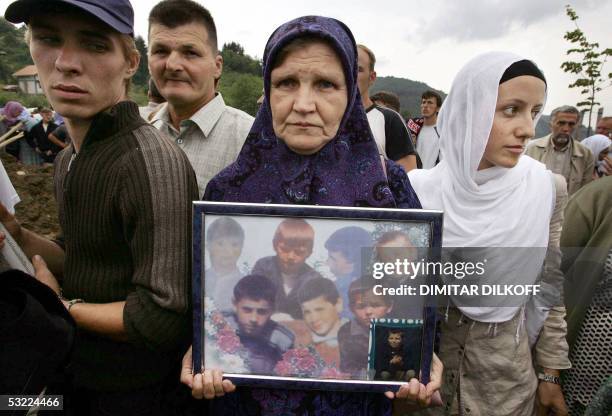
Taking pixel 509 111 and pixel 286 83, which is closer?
pixel 286 83

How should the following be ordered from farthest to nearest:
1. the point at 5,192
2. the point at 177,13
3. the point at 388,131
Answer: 1. the point at 388,131
2. the point at 177,13
3. the point at 5,192

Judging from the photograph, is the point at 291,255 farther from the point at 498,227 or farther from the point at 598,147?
the point at 598,147

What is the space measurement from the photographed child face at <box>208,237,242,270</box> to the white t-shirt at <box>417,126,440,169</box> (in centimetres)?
496

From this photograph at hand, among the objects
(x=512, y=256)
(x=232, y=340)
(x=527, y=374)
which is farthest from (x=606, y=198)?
(x=232, y=340)

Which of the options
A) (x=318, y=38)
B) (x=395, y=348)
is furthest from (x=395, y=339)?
(x=318, y=38)

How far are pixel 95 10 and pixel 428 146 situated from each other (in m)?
5.46

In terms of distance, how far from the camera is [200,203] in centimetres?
121

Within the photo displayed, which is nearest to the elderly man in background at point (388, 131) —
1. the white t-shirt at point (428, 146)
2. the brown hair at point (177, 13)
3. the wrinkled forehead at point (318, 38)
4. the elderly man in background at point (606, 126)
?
the white t-shirt at point (428, 146)

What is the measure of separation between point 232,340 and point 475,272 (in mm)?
1089

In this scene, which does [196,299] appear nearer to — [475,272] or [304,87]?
[304,87]

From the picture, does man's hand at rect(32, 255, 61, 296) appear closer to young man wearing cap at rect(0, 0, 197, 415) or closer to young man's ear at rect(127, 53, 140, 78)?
young man wearing cap at rect(0, 0, 197, 415)

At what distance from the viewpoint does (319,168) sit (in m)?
1.44

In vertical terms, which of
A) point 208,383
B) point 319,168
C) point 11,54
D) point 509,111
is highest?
point 11,54

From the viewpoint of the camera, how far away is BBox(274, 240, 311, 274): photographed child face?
1243mm
